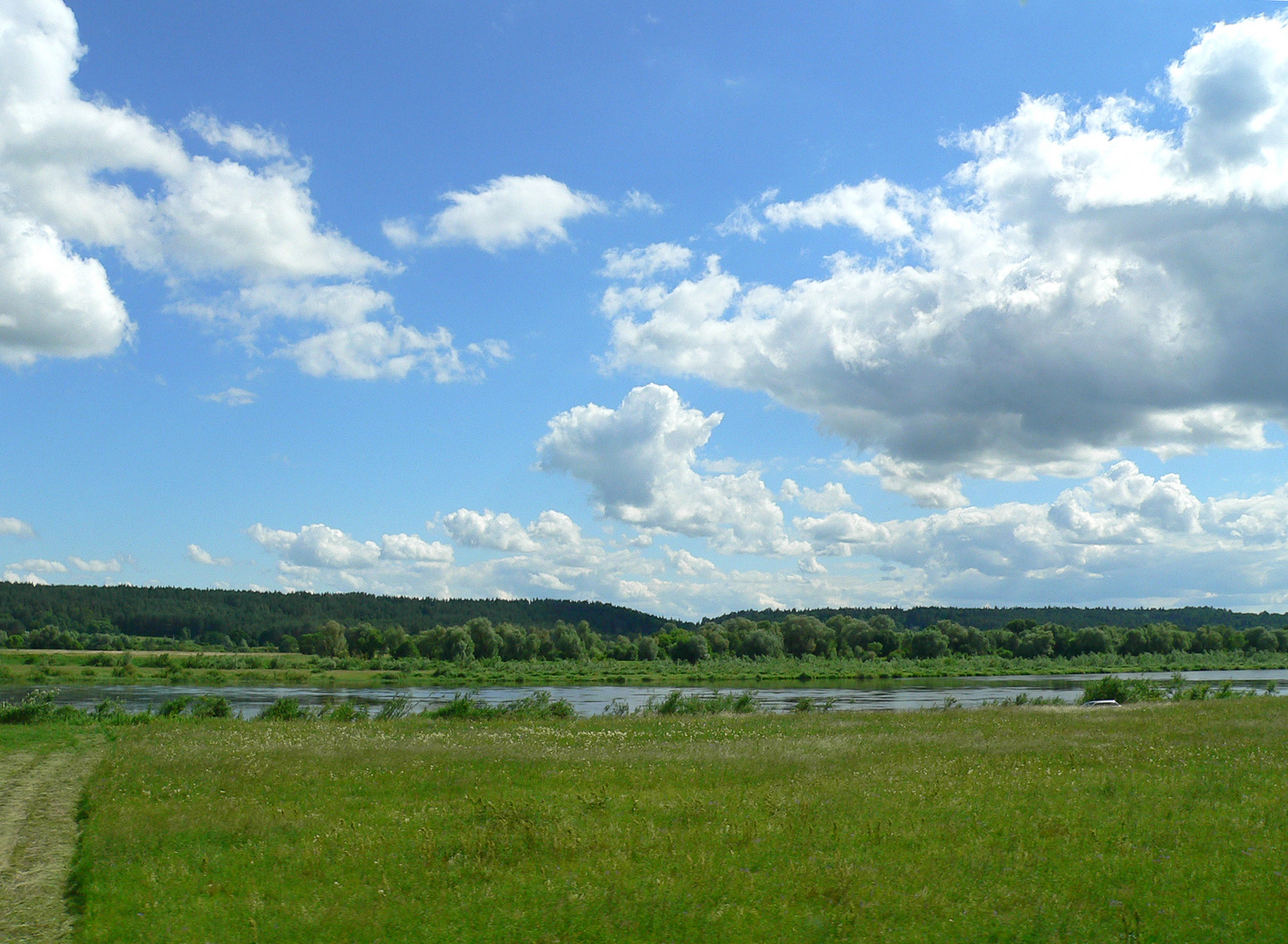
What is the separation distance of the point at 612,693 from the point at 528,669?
40.4 metres

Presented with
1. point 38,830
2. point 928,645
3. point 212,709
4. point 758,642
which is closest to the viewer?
point 38,830

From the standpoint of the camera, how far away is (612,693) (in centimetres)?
8344

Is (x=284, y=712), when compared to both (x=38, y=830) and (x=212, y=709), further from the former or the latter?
(x=38, y=830)

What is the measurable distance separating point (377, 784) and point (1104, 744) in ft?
69.0

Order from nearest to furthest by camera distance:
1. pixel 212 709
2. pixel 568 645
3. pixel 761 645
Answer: pixel 212 709 → pixel 568 645 → pixel 761 645

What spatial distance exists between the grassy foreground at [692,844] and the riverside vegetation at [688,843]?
0.06 meters

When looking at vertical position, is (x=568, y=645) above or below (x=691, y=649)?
above

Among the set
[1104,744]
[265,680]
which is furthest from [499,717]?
[265,680]

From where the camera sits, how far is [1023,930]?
10.9m

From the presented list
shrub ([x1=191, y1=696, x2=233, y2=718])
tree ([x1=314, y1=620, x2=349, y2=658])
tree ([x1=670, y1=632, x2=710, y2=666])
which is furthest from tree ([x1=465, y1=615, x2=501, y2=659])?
shrub ([x1=191, y1=696, x2=233, y2=718])

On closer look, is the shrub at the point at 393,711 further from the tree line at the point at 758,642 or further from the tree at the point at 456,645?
the tree line at the point at 758,642

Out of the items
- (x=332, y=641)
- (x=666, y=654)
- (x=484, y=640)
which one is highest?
(x=484, y=640)

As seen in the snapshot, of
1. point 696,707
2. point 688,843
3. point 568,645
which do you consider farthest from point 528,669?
point 688,843

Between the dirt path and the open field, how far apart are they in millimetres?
59839
